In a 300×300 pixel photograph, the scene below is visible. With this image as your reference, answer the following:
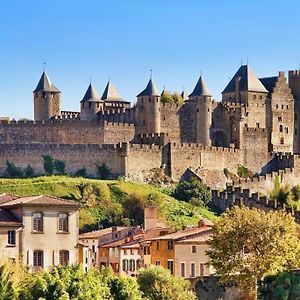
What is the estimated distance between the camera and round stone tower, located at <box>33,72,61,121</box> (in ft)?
366

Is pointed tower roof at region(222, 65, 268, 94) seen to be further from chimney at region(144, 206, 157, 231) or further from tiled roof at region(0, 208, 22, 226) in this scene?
tiled roof at region(0, 208, 22, 226)

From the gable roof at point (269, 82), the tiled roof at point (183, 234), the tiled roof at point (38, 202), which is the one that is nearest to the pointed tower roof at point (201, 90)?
the gable roof at point (269, 82)

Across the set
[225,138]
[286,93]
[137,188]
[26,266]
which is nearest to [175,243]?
[26,266]

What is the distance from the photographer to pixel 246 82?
120 m

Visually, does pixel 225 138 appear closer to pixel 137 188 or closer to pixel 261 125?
pixel 261 125

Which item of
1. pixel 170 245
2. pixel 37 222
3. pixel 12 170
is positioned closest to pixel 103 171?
pixel 12 170

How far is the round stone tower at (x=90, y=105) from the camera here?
365ft

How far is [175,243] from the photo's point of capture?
70.9m

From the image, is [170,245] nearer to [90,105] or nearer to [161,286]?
[161,286]

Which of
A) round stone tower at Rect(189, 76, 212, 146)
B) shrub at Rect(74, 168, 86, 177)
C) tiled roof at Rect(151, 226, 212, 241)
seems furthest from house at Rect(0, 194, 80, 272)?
round stone tower at Rect(189, 76, 212, 146)

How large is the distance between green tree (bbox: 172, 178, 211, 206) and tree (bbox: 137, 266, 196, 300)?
39040 mm

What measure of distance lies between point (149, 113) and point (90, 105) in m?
5.42

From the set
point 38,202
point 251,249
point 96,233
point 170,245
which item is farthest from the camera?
point 96,233

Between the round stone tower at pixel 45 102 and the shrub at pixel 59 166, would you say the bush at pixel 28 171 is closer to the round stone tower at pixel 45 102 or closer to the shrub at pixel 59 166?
the shrub at pixel 59 166
